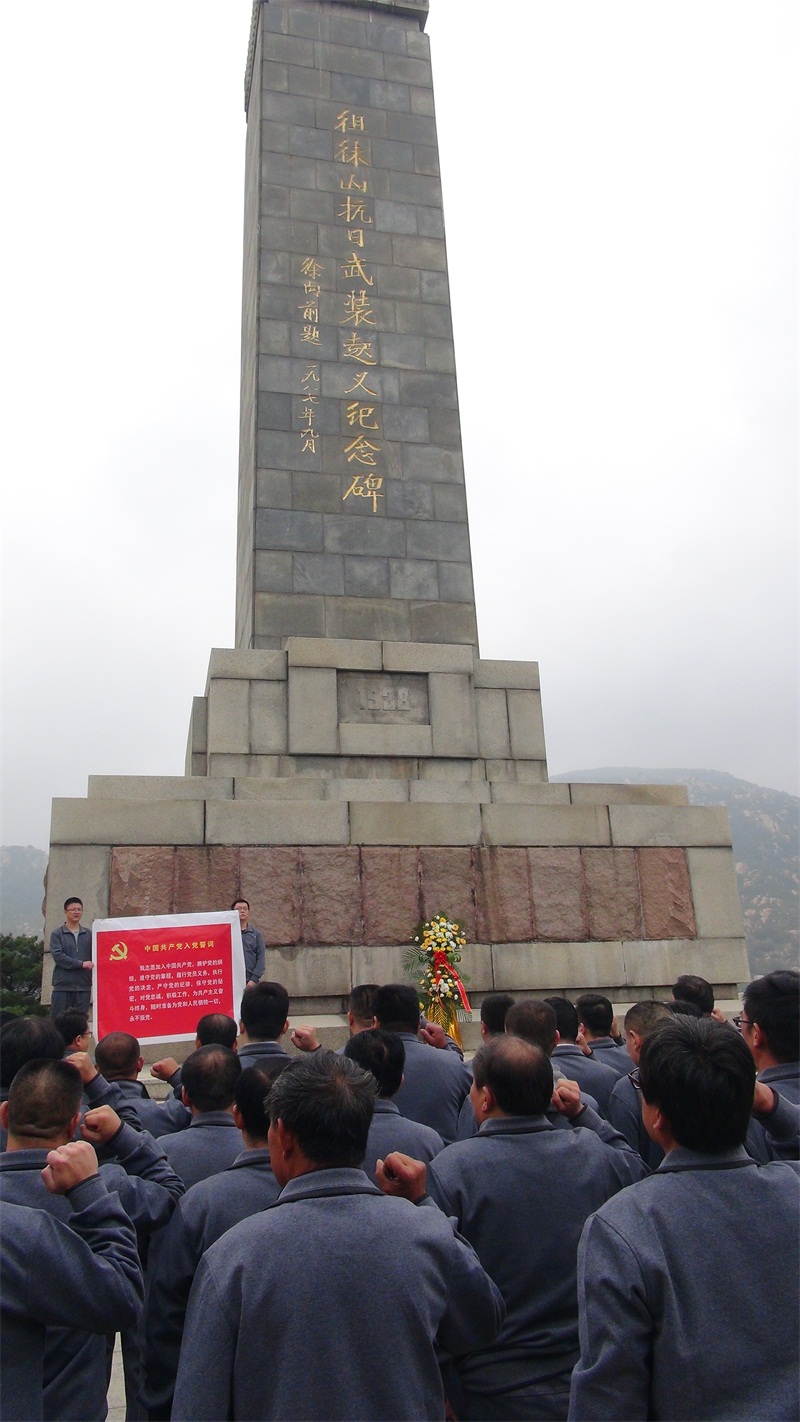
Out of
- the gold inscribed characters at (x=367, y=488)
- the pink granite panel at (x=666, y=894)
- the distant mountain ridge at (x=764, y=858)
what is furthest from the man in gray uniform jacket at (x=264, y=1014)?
the distant mountain ridge at (x=764, y=858)

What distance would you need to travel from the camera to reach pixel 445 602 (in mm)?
10055

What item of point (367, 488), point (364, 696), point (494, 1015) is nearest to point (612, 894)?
point (364, 696)

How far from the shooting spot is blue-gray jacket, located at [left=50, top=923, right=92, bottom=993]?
6621mm

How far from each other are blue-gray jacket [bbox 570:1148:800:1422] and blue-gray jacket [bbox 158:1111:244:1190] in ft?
4.51

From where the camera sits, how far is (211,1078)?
291 cm

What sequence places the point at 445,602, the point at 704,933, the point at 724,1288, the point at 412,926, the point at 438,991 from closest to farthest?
the point at 724,1288 < the point at 438,991 < the point at 412,926 < the point at 704,933 < the point at 445,602

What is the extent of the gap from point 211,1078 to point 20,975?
1824 cm

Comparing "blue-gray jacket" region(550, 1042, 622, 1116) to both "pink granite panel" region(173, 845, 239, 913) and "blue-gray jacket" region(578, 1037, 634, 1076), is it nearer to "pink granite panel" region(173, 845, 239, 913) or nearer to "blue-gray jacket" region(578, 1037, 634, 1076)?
"blue-gray jacket" region(578, 1037, 634, 1076)

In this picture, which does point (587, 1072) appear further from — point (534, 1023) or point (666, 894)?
point (666, 894)

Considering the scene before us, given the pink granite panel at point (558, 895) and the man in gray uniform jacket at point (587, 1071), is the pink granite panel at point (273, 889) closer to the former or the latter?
the pink granite panel at point (558, 895)

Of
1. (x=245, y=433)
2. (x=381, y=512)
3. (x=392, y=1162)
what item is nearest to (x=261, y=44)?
(x=245, y=433)

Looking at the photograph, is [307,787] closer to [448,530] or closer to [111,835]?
[111,835]

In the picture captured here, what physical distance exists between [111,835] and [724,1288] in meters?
6.56

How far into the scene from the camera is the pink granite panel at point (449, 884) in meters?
8.05
